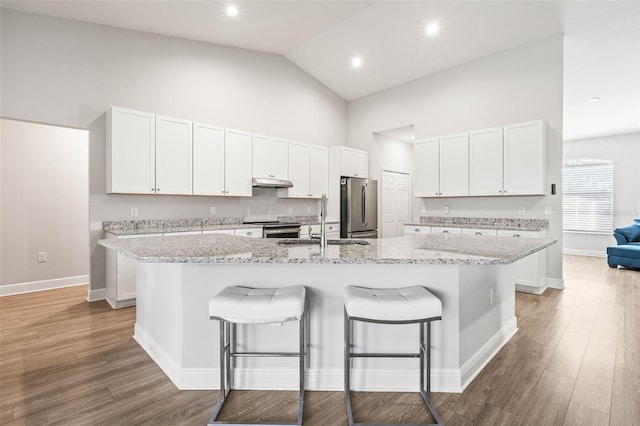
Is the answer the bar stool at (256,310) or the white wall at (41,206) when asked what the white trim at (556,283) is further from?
the white wall at (41,206)

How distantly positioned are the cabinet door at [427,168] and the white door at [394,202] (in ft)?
3.73

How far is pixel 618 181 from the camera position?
7.09 m

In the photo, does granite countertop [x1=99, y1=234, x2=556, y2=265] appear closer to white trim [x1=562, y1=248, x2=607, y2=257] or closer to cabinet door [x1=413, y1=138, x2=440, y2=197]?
cabinet door [x1=413, y1=138, x2=440, y2=197]

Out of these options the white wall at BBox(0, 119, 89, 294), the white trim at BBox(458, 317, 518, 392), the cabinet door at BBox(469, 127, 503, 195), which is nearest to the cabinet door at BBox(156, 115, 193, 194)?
the white wall at BBox(0, 119, 89, 294)

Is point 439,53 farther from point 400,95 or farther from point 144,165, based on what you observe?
point 144,165

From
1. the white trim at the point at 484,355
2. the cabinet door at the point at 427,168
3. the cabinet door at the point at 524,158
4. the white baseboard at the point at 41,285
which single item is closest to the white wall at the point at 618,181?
the cabinet door at the point at 524,158

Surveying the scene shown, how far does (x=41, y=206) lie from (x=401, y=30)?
5626 millimetres

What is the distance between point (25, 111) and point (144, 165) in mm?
1252

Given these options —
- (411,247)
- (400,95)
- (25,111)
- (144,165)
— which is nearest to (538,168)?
(400,95)

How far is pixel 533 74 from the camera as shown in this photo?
4379 millimetres

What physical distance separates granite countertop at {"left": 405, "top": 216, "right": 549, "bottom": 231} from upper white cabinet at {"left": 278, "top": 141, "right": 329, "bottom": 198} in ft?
5.91

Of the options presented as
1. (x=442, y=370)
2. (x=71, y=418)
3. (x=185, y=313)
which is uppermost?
(x=185, y=313)

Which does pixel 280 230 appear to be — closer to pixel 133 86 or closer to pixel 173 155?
pixel 173 155

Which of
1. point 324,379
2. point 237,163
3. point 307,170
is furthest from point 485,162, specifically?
point 324,379
